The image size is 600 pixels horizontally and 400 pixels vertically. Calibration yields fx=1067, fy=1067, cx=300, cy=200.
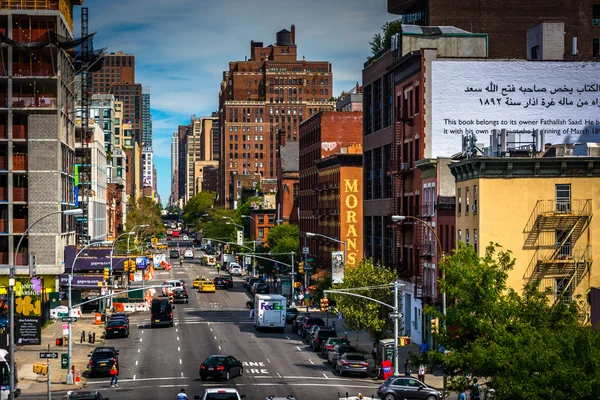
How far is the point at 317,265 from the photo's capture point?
128625 mm

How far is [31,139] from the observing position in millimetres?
92000

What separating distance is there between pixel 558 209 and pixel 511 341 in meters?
22.5

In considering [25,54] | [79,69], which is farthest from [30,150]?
[79,69]

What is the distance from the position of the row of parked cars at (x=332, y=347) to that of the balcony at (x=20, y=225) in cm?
2490

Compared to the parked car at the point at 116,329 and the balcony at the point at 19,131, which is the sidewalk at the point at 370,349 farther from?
the balcony at the point at 19,131

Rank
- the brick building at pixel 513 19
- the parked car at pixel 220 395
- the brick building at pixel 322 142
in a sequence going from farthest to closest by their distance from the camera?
the brick building at pixel 322 142
the brick building at pixel 513 19
the parked car at pixel 220 395

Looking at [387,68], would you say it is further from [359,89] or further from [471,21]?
[359,89]

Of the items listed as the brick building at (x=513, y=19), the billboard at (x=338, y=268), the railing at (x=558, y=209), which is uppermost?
the brick building at (x=513, y=19)

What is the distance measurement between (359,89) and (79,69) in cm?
6518

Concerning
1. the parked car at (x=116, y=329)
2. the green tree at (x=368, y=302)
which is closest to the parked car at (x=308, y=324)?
the green tree at (x=368, y=302)

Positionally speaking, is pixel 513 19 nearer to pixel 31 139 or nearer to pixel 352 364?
pixel 352 364

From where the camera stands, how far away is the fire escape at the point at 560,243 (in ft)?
202

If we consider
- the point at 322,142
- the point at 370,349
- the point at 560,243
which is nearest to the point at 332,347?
the point at 370,349

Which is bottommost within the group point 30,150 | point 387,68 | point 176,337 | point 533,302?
point 176,337
